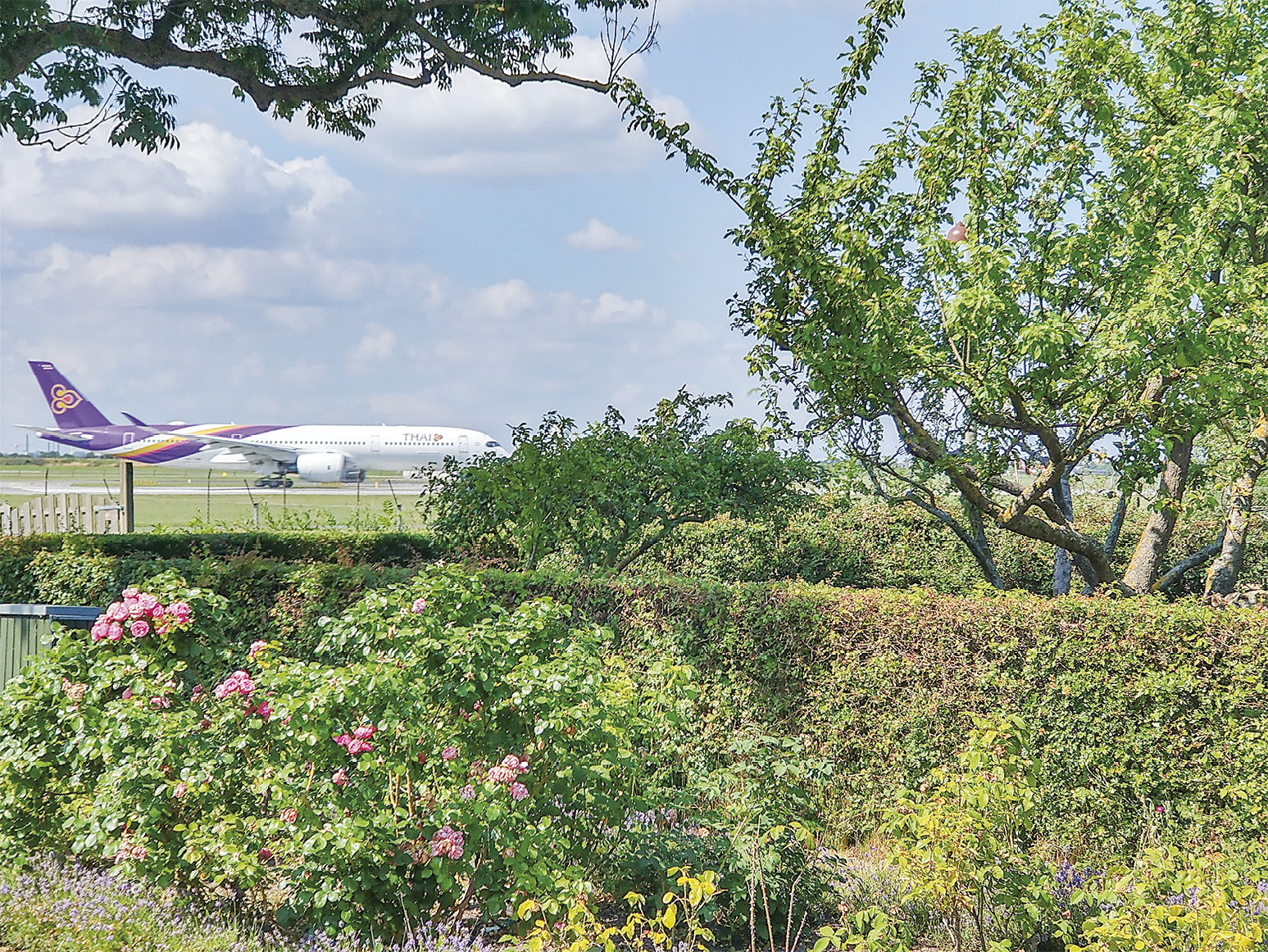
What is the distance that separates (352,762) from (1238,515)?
252 inches

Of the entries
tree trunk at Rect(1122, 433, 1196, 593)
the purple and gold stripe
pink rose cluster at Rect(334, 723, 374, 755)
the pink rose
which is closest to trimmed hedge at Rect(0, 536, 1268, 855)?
pink rose cluster at Rect(334, 723, 374, 755)

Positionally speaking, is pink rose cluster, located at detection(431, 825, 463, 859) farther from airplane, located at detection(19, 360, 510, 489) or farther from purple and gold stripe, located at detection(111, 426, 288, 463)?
purple and gold stripe, located at detection(111, 426, 288, 463)

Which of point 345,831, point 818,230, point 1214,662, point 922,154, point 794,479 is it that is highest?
point 922,154

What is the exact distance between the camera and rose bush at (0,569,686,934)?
11.1 ft

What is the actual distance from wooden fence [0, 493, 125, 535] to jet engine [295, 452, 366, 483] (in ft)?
106

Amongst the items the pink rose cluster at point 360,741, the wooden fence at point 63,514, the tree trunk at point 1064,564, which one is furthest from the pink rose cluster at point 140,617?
the wooden fence at point 63,514

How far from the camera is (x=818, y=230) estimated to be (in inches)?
278

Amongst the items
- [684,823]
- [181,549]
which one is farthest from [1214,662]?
[181,549]

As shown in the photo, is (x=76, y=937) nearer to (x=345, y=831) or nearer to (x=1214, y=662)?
(x=345, y=831)

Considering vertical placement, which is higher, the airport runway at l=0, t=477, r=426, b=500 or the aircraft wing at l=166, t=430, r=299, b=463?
the aircraft wing at l=166, t=430, r=299, b=463

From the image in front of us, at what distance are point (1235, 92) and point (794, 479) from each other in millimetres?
3895

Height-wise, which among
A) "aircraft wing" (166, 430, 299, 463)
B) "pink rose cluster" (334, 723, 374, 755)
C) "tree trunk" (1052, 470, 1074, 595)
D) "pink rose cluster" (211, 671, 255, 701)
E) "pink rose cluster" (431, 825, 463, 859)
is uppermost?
"aircraft wing" (166, 430, 299, 463)

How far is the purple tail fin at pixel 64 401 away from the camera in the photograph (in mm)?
51031

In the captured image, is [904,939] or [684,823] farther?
[684,823]
